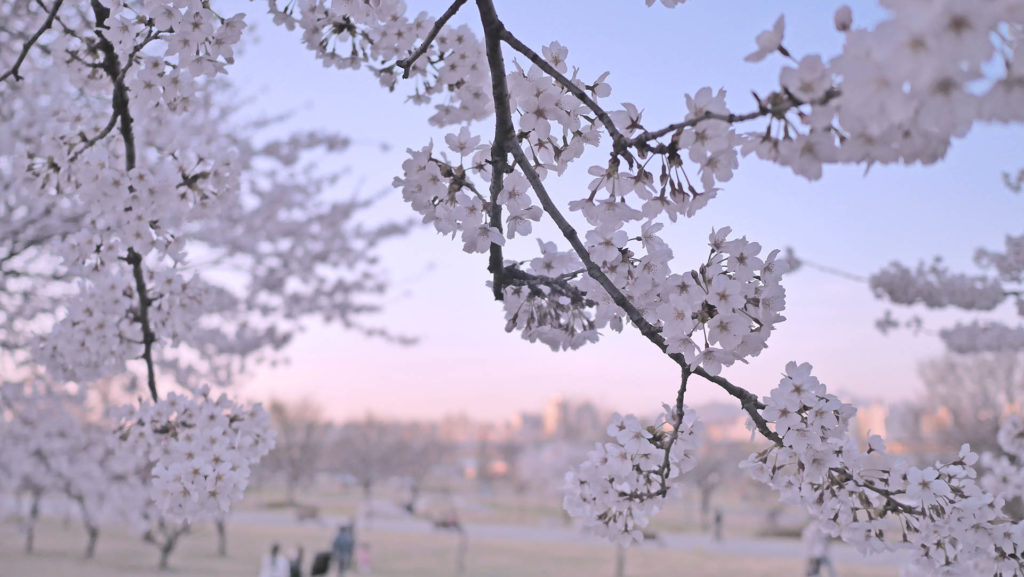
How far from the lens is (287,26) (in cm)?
287

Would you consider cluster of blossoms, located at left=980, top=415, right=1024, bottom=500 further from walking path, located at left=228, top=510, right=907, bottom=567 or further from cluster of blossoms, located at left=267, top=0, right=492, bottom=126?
walking path, located at left=228, top=510, right=907, bottom=567

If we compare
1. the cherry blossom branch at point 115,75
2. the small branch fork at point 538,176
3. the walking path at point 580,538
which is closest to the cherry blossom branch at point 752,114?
the small branch fork at point 538,176

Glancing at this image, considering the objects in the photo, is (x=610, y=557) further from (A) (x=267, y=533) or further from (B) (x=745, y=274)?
(B) (x=745, y=274)

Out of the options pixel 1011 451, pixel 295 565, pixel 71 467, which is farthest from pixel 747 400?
pixel 71 467

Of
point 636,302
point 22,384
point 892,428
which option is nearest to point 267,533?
point 22,384

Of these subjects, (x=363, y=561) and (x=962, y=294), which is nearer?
(x=962, y=294)

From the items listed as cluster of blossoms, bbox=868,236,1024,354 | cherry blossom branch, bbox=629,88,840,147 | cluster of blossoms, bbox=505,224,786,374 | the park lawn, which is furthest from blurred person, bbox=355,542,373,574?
cherry blossom branch, bbox=629,88,840,147

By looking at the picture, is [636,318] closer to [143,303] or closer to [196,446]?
[196,446]

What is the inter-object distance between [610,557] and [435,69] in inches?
700

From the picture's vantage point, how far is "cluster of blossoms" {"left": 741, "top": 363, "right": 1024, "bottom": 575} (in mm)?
1911

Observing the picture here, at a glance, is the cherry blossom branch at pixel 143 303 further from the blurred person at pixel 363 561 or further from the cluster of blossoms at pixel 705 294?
the blurred person at pixel 363 561

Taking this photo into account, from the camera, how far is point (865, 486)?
6.82 feet

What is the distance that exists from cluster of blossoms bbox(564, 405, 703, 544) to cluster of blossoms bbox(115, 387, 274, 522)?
4.35 ft

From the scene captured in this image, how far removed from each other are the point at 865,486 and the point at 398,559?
55.9 feet
